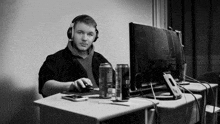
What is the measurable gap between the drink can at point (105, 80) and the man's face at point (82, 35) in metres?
0.63

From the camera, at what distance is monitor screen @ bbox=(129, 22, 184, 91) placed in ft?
3.88

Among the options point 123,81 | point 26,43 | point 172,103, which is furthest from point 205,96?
point 26,43

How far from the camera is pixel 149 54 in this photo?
49.7 inches

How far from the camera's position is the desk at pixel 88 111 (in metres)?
0.86

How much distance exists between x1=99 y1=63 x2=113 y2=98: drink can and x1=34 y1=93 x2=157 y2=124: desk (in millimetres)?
48

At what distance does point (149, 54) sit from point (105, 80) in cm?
28

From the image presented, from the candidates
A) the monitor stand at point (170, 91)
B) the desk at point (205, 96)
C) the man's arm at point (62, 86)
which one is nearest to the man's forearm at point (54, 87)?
the man's arm at point (62, 86)

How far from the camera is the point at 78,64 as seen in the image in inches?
70.3

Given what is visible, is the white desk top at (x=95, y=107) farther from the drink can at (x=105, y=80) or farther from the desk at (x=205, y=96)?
the desk at (x=205, y=96)

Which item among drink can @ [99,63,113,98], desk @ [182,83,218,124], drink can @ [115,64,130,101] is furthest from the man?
desk @ [182,83,218,124]

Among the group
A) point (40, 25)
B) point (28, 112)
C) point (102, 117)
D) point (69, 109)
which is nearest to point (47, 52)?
point (40, 25)

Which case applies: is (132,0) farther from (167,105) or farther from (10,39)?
(167,105)

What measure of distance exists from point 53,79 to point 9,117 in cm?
53

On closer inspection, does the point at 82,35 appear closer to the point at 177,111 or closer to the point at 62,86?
the point at 62,86
